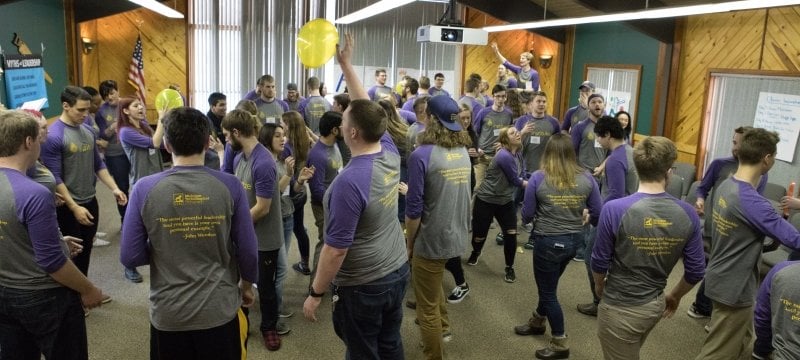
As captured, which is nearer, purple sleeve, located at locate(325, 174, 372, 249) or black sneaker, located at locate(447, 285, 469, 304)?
purple sleeve, located at locate(325, 174, 372, 249)

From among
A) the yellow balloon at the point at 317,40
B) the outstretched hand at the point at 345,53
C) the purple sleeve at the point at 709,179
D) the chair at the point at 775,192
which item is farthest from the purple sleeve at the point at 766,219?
the chair at the point at 775,192

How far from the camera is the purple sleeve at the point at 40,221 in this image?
2.22 m

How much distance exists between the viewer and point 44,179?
317 cm

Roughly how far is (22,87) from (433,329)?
22.5 ft

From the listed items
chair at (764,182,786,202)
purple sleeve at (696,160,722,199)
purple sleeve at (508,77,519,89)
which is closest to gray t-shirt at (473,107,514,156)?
purple sleeve at (508,77,519,89)

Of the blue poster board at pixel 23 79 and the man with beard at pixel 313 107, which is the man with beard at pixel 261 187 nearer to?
the man with beard at pixel 313 107

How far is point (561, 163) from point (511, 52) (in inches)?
359

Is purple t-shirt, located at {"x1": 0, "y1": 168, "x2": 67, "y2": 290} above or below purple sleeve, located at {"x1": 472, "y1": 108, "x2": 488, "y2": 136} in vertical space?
below

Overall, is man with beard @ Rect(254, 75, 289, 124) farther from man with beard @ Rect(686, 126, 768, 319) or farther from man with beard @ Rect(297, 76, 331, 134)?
man with beard @ Rect(686, 126, 768, 319)

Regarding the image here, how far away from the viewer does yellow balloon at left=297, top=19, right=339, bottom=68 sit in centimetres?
464

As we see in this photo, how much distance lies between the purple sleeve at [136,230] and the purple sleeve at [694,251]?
7.66 ft

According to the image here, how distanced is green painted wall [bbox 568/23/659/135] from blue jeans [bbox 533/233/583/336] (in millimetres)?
5319

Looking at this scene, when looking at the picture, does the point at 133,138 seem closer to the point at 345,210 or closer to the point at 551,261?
the point at 345,210

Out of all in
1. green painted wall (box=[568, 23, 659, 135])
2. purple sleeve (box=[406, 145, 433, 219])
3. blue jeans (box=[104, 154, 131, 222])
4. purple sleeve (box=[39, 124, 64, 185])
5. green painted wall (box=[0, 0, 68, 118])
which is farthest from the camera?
green painted wall (box=[568, 23, 659, 135])
